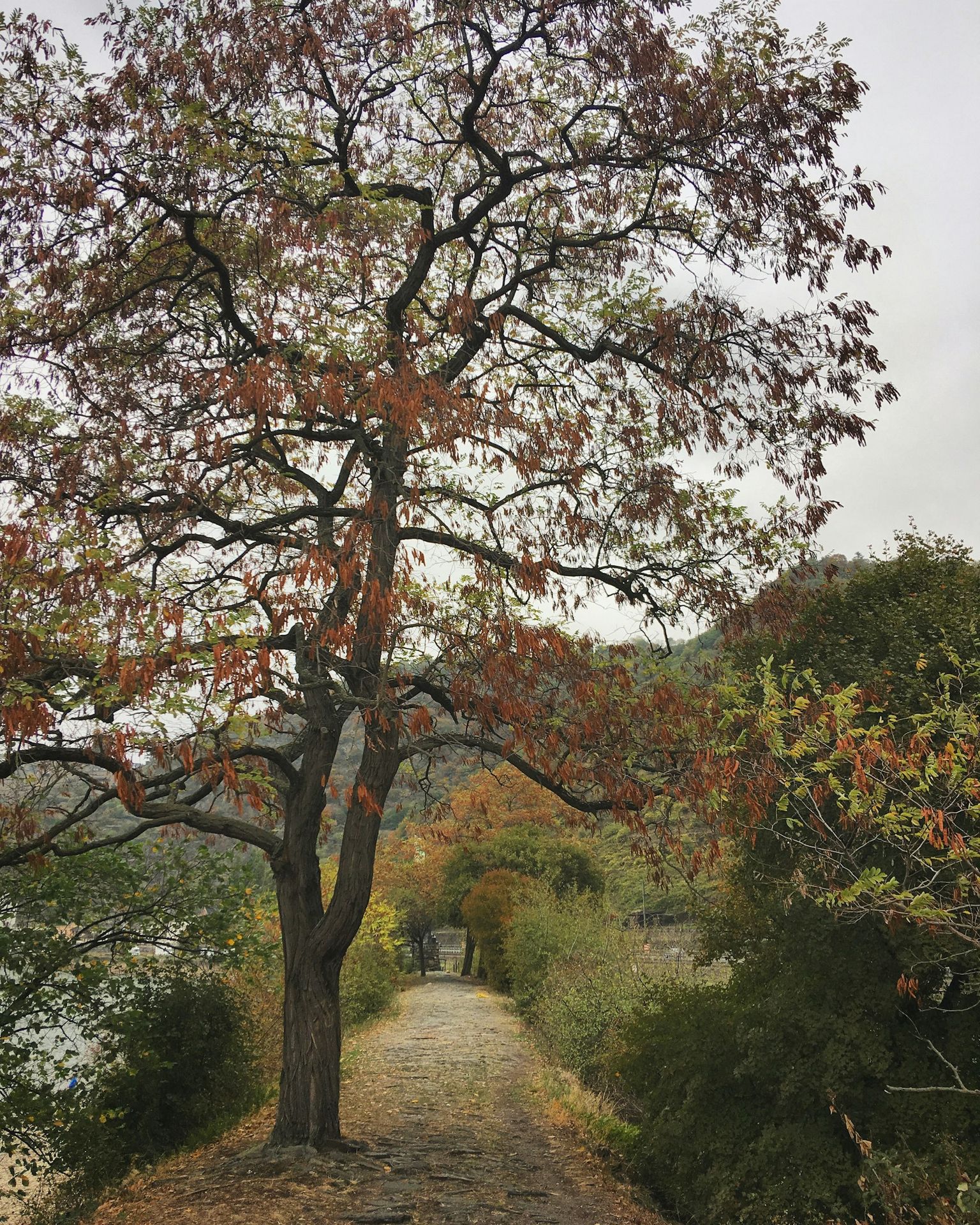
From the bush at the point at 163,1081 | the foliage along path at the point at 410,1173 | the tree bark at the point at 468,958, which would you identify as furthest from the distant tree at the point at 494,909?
the bush at the point at 163,1081

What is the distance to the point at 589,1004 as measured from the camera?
585 inches

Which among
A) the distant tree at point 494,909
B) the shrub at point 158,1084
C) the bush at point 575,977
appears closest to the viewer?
the shrub at point 158,1084

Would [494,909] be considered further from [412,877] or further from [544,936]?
[412,877]

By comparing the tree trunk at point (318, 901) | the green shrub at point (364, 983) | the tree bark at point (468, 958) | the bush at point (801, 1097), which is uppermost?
the tree trunk at point (318, 901)

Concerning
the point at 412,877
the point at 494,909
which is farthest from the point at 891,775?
the point at 412,877

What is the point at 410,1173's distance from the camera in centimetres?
844

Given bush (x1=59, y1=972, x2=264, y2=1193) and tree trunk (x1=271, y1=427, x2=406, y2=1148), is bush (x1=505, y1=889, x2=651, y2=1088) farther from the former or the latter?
bush (x1=59, y1=972, x2=264, y2=1193)

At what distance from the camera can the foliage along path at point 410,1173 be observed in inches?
280

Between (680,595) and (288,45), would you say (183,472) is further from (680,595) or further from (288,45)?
(680,595)

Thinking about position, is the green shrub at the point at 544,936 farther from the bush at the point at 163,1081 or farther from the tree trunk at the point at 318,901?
the tree trunk at the point at 318,901

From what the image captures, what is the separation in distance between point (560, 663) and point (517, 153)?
207 inches

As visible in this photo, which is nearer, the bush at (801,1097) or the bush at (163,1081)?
the bush at (801,1097)

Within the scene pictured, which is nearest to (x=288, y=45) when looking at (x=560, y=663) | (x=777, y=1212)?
(x=560, y=663)

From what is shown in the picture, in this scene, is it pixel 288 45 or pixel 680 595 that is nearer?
pixel 288 45
